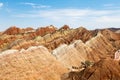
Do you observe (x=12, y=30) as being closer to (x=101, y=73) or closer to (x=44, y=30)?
(x=44, y=30)

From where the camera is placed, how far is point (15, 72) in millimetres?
38969

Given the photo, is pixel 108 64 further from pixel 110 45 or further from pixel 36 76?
pixel 110 45

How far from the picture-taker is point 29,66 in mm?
40781

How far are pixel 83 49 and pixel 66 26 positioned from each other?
52677 mm

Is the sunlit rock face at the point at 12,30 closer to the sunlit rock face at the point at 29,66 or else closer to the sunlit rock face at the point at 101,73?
the sunlit rock face at the point at 29,66

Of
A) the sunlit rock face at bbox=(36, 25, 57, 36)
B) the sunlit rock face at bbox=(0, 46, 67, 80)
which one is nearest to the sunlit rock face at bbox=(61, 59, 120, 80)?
the sunlit rock face at bbox=(0, 46, 67, 80)

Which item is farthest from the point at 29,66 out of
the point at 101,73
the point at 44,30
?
the point at 44,30

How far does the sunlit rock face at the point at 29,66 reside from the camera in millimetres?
38688

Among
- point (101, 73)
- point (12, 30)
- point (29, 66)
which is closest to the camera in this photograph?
point (101, 73)

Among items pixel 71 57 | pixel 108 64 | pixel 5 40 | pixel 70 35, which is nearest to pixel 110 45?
pixel 70 35

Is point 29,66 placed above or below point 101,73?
above

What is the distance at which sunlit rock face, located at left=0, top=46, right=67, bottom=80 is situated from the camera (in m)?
38.7

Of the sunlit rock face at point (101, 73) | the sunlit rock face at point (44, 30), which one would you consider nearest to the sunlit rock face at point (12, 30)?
the sunlit rock face at point (44, 30)

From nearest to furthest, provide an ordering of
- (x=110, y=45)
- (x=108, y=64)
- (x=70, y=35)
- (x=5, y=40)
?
(x=108, y=64), (x=110, y=45), (x=70, y=35), (x=5, y=40)
